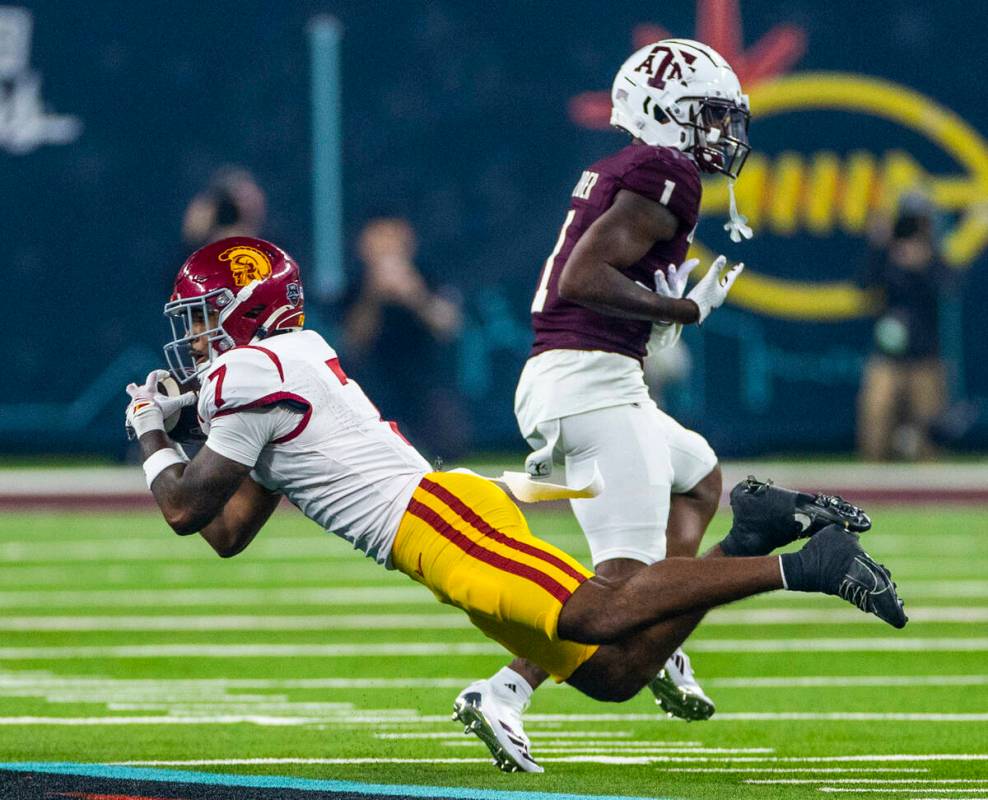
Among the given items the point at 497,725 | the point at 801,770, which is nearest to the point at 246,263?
the point at 497,725

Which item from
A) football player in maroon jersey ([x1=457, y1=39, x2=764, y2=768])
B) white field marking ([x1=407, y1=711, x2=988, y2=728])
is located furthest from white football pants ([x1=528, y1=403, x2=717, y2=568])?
white field marking ([x1=407, y1=711, x2=988, y2=728])

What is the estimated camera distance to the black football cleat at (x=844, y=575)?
213 inches

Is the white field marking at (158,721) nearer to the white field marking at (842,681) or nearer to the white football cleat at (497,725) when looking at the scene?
the white football cleat at (497,725)

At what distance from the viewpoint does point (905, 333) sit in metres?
17.0

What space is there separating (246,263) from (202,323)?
0.64 ft

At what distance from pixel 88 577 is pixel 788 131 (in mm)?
8437

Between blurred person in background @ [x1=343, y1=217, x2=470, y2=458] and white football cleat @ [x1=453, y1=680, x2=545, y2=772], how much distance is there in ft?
34.3

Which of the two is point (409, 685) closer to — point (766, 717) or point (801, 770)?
point (766, 717)

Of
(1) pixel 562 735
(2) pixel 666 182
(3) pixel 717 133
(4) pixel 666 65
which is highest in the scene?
(4) pixel 666 65

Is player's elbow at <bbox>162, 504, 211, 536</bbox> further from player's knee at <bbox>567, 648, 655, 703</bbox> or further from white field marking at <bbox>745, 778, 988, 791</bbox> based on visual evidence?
white field marking at <bbox>745, 778, 988, 791</bbox>

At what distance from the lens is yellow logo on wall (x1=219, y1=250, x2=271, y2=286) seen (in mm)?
5859

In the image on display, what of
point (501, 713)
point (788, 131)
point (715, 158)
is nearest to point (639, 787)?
point (501, 713)

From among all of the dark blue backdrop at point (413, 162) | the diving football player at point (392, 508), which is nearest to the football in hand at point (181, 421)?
the diving football player at point (392, 508)

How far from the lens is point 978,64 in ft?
60.1
